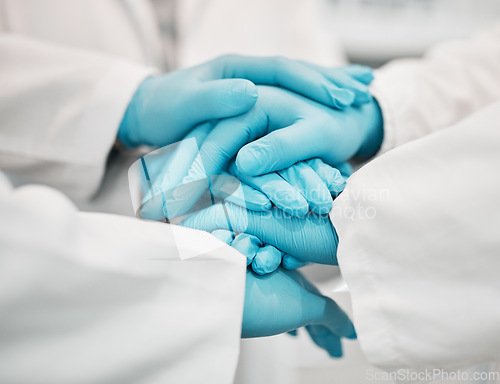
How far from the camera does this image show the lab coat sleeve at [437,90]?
1.69 feet

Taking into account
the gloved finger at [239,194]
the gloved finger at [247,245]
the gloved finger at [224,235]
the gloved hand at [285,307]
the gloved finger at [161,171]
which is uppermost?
the gloved finger at [161,171]

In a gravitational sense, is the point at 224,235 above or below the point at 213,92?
below

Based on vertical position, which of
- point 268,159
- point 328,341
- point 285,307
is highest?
point 268,159

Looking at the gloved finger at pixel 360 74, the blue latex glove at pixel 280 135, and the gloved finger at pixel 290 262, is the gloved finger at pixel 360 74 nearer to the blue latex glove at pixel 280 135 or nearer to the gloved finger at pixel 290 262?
the blue latex glove at pixel 280 135

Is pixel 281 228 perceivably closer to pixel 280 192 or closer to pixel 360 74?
pixel 280 192

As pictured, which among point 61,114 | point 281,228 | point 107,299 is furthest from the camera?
point 61,114

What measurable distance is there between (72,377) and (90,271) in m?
0.07

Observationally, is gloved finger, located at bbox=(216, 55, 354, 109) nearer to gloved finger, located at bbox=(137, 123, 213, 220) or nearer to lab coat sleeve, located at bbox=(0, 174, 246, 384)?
gloved finger, located at bbox=(137, 123, 213, 220)

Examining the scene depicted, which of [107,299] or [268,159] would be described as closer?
[107,299]

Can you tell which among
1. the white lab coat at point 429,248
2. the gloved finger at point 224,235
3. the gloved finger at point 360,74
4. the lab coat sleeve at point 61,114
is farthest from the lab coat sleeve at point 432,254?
the lab coat sleeve at point 61,114

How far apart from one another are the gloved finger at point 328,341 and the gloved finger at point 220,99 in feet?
0.86

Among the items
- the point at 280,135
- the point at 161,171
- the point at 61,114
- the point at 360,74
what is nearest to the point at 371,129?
the point at 360,74

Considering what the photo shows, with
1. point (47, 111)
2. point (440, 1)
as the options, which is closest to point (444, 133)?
point (47, 111)

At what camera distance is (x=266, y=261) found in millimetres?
359
